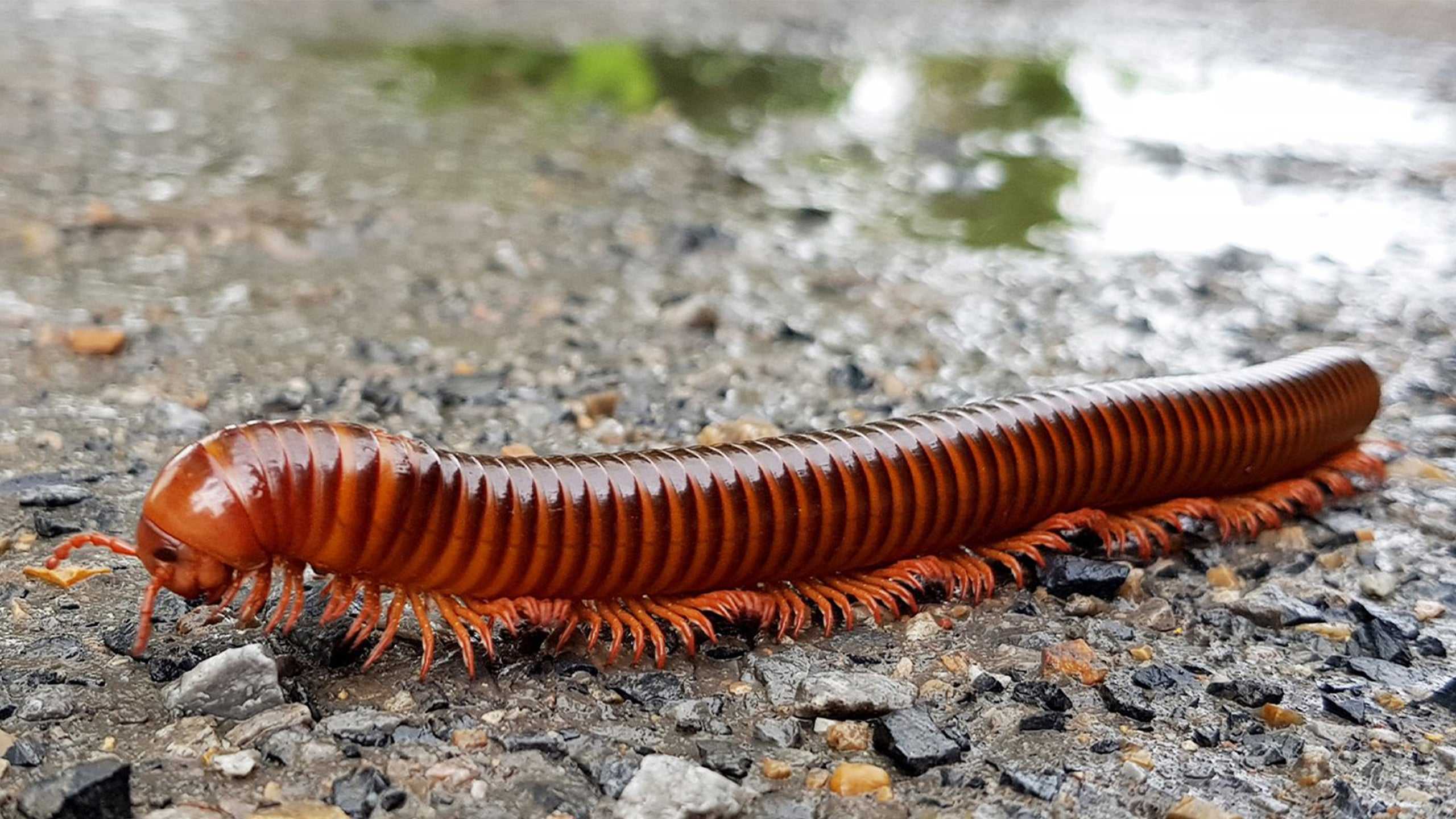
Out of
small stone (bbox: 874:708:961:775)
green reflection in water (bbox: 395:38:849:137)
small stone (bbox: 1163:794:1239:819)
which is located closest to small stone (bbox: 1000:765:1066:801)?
small stone (bbox: 874:708:961:775)

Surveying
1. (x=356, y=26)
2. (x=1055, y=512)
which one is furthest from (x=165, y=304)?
(x=356, y=26)

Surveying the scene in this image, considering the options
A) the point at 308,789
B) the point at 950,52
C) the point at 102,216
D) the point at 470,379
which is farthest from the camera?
the point at 950,52

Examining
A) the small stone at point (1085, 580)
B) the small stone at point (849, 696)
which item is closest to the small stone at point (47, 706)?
the small stone at point (849, 696)

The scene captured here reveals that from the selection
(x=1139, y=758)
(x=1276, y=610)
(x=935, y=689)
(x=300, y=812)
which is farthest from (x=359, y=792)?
(x=1276, y=610)

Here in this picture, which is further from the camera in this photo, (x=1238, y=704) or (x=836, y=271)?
(x=836, y=271)

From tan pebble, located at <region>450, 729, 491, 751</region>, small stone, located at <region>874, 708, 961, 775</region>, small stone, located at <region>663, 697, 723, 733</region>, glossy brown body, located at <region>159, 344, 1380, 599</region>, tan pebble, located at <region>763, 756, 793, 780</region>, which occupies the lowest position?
small stone, located at <region>663, 697, 723, 733</region>

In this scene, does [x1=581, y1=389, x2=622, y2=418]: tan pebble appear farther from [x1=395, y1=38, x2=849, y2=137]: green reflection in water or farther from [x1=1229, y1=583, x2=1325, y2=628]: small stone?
[x1=395, y1=38, x2=849, y2=137]: green reflection in water

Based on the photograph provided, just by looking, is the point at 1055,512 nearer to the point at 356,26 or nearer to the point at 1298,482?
the point at 1298,482
